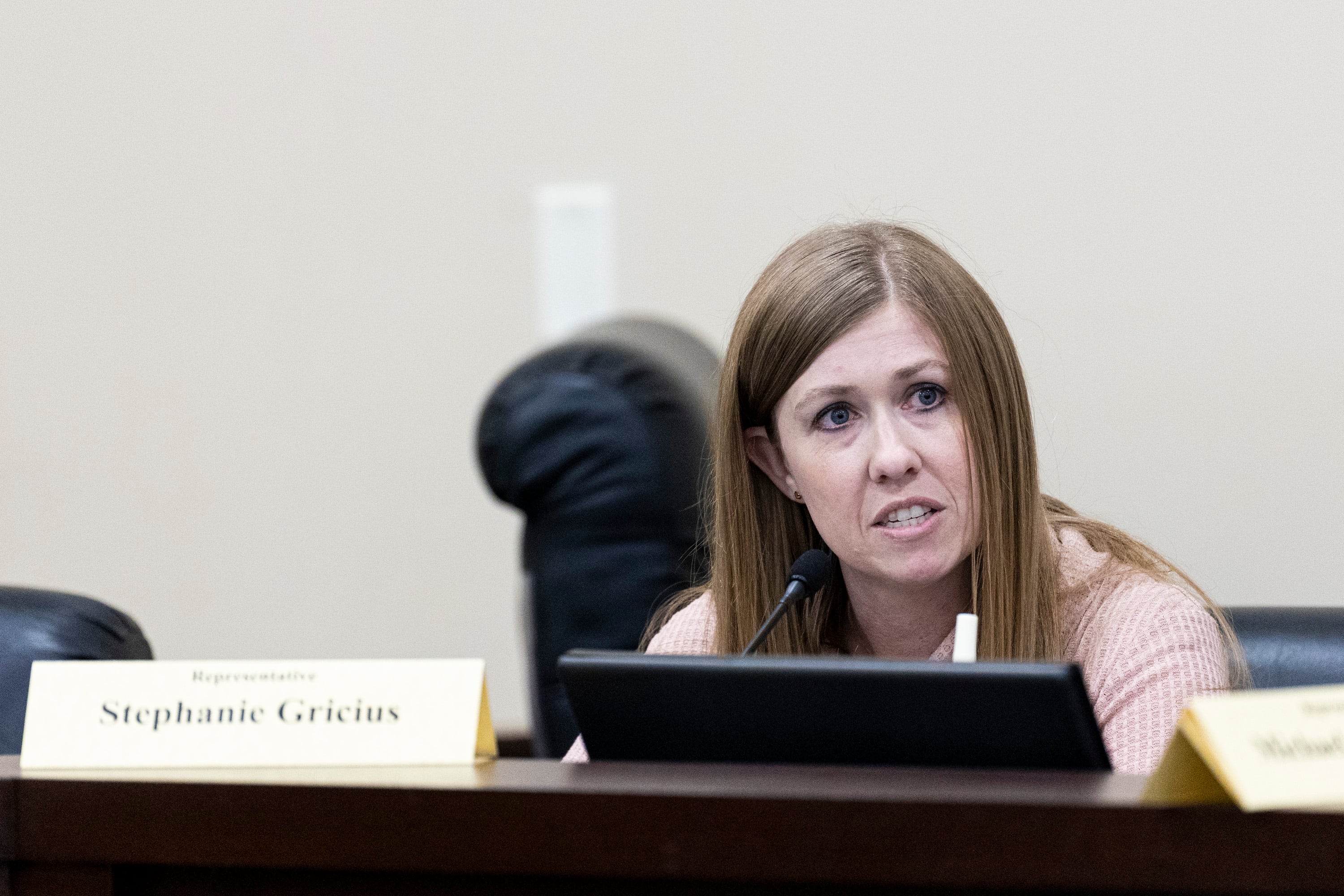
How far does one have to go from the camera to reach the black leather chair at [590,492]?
170 centimetres

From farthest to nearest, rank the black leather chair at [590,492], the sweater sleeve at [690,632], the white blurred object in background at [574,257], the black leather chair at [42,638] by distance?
the white blurred object in background at [574,257]
the black leather chair at [590,492]
the sweater sleeve at [690,632]
the black leather chair at [42,638]

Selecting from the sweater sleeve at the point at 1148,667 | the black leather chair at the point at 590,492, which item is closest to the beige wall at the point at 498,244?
the black leather chair at the point at 590,492

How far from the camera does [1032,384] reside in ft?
7.38

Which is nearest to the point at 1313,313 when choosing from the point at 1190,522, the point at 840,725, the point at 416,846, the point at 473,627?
the point at 1190,522

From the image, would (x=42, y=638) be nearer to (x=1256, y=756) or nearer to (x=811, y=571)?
(x=811, y=571)

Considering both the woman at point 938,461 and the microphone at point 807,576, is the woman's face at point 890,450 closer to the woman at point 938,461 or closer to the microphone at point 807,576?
the woman at point 938,461

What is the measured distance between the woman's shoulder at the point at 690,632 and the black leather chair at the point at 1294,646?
0.51 meters

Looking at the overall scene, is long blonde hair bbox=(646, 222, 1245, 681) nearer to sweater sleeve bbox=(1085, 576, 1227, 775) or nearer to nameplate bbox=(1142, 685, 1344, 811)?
sweater sleeve bbox=(1085, 576, 1227, 775)

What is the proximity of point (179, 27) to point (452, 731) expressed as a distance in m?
2.29

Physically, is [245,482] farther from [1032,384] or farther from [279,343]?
[1032,384]

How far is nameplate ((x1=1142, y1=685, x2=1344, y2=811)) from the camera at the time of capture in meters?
0.58

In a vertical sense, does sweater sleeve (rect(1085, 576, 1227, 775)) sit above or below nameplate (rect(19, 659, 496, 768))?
below

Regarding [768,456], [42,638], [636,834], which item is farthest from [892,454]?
[42,638]

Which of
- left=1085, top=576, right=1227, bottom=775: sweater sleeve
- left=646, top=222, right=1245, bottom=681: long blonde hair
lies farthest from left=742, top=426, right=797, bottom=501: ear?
left=1085, top=576, right=1227, bottom=775: sweater sleeve
